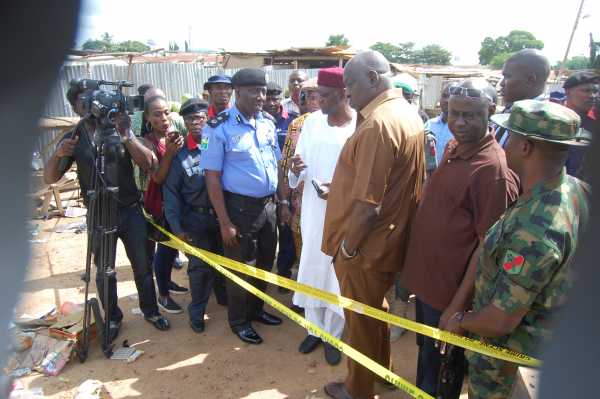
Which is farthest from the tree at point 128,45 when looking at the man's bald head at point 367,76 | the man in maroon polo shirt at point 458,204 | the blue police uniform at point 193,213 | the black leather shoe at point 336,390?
the black leather shoe at point 336,390

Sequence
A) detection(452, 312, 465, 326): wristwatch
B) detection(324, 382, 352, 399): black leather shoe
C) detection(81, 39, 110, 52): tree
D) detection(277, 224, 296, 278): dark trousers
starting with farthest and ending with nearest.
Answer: detection(277, 224, 296, 278): dark trousers < detection(324, 382, 352, 399): black leather shoe < detection(452, 312, 465, 326): wristwatch < detection(81, 39, 110, 52): tree

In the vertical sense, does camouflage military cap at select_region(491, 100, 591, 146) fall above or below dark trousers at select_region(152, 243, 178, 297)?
above

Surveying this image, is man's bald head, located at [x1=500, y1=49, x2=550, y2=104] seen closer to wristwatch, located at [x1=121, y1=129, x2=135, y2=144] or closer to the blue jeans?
the blue jeans

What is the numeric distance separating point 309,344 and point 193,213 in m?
1.43

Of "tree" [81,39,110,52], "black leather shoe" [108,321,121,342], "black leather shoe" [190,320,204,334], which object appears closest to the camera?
"tree" [81,39,110,52]

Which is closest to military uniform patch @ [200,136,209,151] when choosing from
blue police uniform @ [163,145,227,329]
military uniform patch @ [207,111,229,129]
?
military uniform patch @ [207,111,229,129]

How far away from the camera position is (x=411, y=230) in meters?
2.44

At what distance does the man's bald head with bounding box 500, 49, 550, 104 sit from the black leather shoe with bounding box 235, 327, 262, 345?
2.66m

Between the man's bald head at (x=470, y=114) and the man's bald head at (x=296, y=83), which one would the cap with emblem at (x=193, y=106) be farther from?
the man's bald head at (x=296, y=83)

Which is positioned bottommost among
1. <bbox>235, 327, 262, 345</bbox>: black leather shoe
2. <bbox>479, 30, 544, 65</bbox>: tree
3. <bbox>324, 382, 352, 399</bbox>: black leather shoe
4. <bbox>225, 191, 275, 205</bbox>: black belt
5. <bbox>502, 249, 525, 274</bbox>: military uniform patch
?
<bbox>235, 327, 262, 345</bbox>: black leather shoe

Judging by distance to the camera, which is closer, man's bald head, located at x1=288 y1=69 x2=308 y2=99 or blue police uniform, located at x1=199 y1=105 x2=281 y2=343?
blue police uniform, located at x1=199 y1=105 x2=281 y2=343

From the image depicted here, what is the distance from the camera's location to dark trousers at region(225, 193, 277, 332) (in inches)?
134

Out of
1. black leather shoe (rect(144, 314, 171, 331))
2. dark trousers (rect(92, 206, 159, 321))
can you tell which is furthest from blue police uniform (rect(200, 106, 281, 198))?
black leather shoe (rect(144, 314, 171, 331))

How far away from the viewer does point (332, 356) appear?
11.0ft
